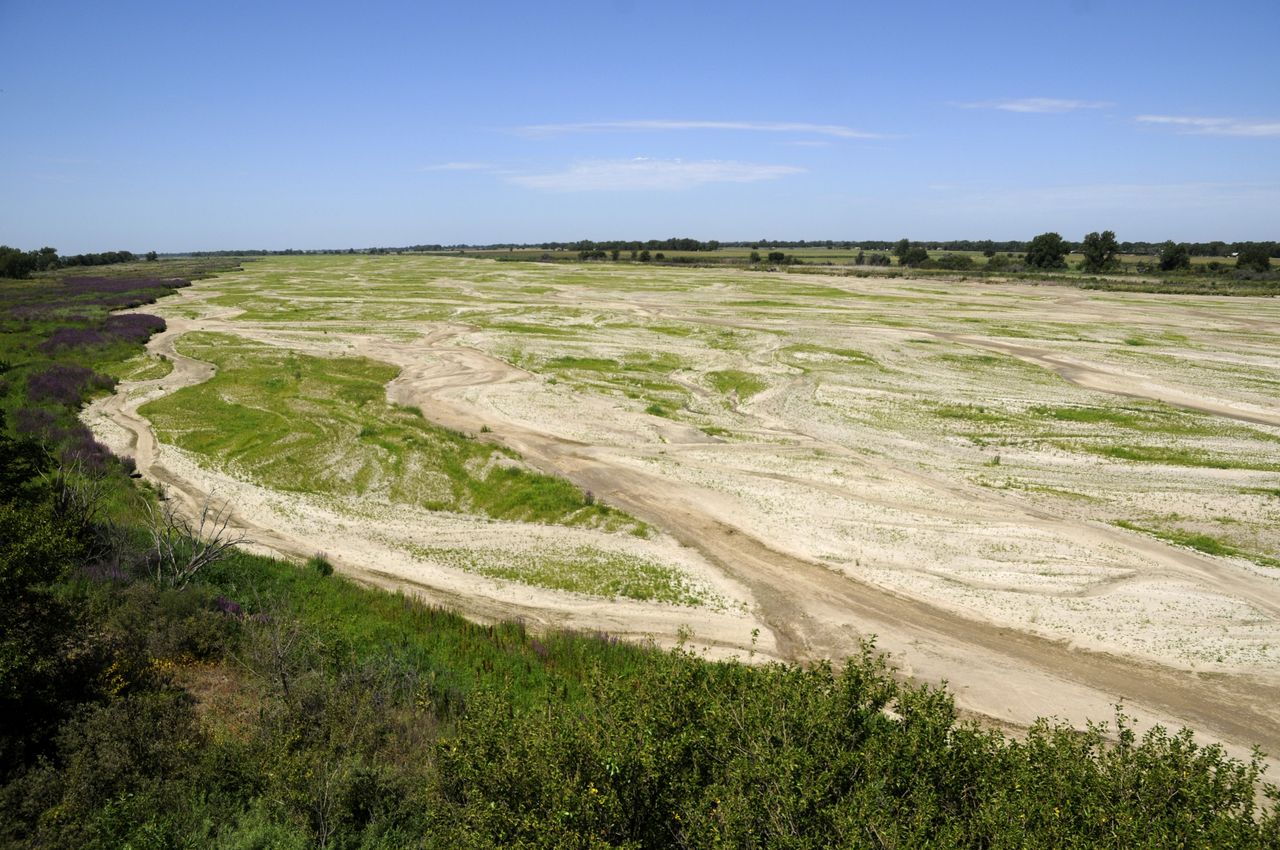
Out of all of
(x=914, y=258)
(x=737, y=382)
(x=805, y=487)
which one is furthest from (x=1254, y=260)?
(x=805, y=487)

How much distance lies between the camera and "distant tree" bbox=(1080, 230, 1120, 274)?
15288cm

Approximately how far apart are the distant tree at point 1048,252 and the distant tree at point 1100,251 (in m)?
6.03

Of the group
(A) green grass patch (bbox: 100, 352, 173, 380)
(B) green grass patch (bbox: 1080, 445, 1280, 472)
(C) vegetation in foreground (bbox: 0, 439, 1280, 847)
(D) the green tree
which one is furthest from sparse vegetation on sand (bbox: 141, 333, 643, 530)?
(D) the green tree

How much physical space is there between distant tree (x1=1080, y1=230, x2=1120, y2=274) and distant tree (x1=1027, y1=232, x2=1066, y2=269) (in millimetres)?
6026

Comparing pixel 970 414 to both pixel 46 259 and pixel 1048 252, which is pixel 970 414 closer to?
pixel 1048 252

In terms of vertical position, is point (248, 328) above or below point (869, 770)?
above

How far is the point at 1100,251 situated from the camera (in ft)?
502

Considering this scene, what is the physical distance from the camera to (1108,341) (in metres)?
65.4

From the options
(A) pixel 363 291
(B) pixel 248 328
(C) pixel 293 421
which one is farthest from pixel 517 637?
(A) pixel 363 291

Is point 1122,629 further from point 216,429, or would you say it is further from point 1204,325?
point 1204,325

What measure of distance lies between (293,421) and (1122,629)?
37.8 meters

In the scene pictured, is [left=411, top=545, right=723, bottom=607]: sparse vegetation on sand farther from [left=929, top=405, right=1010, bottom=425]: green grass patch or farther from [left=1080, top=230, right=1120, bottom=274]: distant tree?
[left=1080, top=230, right=1120, bottom=274]: distant tree

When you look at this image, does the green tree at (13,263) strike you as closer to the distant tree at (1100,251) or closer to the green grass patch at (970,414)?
the green grass patch at (970,414)

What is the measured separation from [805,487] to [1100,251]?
162419mm
